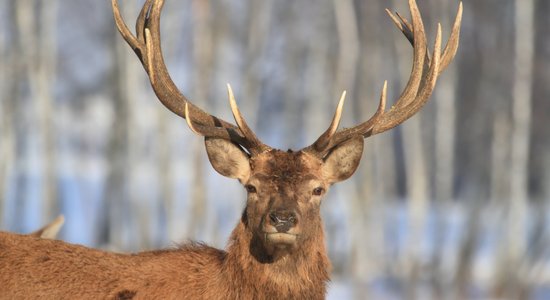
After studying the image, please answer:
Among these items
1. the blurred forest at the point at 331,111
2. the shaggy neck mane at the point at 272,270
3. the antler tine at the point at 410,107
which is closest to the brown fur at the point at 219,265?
the shaggy neck mane at the point at 272,270

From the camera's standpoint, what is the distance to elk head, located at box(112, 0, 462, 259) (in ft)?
23.6

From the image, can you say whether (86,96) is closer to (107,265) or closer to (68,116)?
(68,116)

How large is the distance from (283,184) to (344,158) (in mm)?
696

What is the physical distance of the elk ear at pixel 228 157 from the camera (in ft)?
25.4

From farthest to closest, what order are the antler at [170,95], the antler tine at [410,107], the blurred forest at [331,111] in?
1. the blurred forest at [331,111]
2. the antler tine at [410,107]
3. the antler at [170,95]

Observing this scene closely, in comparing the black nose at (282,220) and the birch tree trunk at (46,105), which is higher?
the birch tree trunk at (46,105)

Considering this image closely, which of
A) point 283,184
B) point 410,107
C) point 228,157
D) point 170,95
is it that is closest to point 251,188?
point 283,184

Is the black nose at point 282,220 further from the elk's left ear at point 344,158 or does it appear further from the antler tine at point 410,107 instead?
the antler tine at point 410,107

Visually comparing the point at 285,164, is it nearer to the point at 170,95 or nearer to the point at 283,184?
the point at 283,184

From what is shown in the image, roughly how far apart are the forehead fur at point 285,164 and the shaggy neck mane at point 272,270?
0.41m

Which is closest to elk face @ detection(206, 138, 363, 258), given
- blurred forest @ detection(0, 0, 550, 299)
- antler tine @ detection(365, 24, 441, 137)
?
antler tine @ detection(365, 24, 441, 137)

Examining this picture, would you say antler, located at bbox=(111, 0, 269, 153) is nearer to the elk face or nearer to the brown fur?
the elk face

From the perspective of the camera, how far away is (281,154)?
7512 millimetres

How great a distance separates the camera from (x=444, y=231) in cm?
2698
